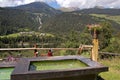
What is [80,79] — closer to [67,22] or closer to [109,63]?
[109,63]

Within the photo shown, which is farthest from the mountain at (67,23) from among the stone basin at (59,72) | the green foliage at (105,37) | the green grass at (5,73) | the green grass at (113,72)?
the stone basin at (59,72)

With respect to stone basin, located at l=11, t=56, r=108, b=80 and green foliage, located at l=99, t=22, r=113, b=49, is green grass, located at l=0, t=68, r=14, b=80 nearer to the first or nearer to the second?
stone basin, located at l=11, t=56, r=108, b=80

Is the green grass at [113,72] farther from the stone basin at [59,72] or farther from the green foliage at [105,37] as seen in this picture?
the green foliage at [105,37]

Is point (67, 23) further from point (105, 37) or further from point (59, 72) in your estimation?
point (59, 72)

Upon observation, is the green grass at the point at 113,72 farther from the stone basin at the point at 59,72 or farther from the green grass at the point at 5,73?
the green grass at the point at 5,73

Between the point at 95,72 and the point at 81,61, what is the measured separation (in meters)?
1.13

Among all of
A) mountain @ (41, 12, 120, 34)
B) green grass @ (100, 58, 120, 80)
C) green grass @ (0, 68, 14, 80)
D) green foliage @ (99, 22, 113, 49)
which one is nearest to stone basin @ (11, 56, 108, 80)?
green grass @ (0, 68, 14, 80)

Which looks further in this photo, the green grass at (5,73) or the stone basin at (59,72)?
the green grass at (5,73)

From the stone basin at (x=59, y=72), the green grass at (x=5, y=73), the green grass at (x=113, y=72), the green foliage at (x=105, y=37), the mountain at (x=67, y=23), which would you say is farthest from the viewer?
the mountain at (x=67, y=23)

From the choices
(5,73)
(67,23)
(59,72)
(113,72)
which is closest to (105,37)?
(113,72)

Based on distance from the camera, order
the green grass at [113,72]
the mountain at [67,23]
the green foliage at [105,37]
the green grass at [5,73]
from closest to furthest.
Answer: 1. the green grass at [5,73]
2. the green grass at [113,72]
3. the green foliage at [105,37]
4. the mountain at [67,23]

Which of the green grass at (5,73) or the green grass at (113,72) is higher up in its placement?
the green grass at (5,73)

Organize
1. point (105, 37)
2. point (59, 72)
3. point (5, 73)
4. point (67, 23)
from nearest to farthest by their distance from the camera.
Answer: point (59, 72) < point (5, 73) < point (105, 37) < point (67, 23)

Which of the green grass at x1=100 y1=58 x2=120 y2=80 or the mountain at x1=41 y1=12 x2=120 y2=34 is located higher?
the mountain at x1=41 y1=12 x2=120 y2=34
